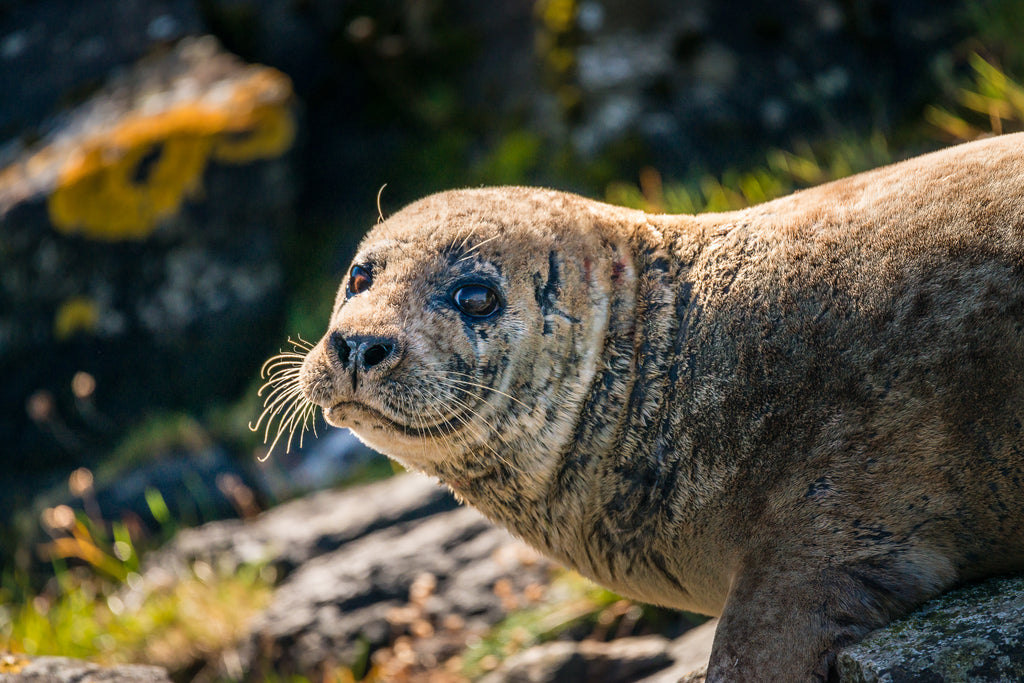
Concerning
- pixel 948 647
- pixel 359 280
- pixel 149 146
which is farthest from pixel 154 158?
pixel 948 647

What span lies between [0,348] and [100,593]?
110 inches

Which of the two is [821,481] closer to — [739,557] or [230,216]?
[739,557]

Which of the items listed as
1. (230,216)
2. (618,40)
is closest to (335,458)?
(230,216)

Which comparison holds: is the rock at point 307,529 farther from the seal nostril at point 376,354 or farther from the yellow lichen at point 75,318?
the seal nostril at point 376,354

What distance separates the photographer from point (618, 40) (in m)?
8.02

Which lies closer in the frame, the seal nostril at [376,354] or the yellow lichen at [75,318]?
the seal nostril at [376,354]

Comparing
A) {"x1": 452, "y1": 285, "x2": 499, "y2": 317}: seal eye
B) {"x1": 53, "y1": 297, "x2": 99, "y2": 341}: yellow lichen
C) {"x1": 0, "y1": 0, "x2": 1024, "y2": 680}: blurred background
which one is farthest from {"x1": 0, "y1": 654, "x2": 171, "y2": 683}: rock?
{"x1": 53, "y1": 297, "x2": 99, "y2": 341}: yellow lichen

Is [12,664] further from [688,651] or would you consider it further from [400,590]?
[688,651]

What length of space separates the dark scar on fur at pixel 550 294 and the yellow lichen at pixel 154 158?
630cm

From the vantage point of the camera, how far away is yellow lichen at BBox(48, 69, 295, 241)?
331 inches

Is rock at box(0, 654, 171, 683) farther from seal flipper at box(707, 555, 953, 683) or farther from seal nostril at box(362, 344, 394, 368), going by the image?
seal flipper at box(707, 555, 953, 683)

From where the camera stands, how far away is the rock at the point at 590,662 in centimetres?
434

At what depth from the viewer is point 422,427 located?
2.99 meters

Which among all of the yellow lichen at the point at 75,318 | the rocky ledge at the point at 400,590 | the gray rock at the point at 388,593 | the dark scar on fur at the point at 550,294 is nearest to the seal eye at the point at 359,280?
the dark scar on fur at the point at 550,294
